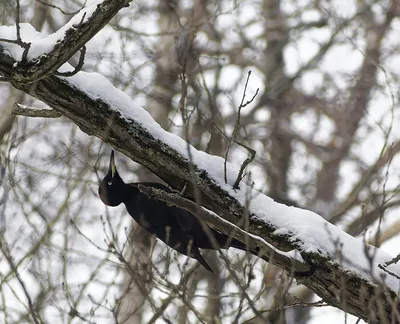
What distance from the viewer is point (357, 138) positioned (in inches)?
425

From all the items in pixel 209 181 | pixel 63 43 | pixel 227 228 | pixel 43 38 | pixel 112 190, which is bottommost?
pixel 227 228

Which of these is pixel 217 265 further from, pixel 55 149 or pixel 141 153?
pixel 141 153

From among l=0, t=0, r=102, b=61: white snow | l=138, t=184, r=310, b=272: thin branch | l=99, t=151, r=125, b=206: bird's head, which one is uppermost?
l=99, t=151, r=125, b=206: bird's head

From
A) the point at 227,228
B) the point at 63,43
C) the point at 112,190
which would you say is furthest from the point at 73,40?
the point at 112,190

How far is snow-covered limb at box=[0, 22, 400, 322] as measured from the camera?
3.46m

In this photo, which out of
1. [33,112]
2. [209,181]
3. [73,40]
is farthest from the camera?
[33,112]

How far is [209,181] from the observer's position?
3662 millimetres

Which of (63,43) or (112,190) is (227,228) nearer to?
(63,43)

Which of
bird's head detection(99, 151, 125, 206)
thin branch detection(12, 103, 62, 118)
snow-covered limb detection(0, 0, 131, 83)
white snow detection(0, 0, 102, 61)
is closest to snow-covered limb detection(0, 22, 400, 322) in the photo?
white snow detection(0, 0, 102, 61)

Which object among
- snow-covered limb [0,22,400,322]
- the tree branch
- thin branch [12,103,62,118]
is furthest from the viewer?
thin branch [12,103,62,118]

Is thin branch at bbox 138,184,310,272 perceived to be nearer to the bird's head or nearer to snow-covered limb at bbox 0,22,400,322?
snow-covered limb at bbox 0,22,400,322

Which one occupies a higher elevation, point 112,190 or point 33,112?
point 112,190

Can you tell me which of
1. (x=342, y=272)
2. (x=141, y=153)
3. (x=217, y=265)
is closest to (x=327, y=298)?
(x=342, y=272)

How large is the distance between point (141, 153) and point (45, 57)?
0.80m
